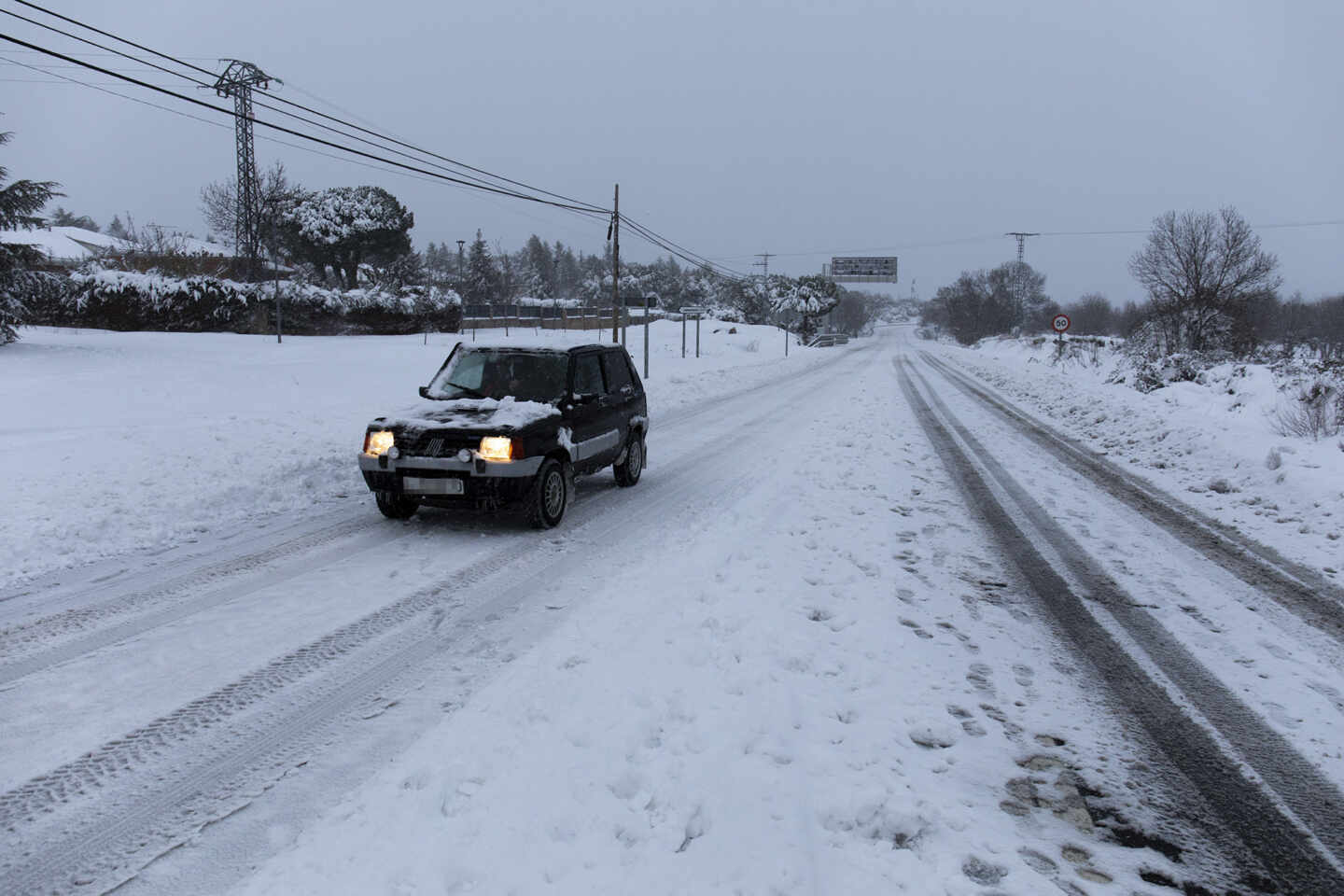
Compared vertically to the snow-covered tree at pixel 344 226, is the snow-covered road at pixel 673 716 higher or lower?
lower

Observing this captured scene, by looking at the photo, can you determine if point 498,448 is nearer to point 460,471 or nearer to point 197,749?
point 460,471

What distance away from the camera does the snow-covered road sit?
2701 millimetres

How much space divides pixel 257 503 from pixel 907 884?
7.65m

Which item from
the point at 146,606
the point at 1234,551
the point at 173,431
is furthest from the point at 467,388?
the point at 1234,551

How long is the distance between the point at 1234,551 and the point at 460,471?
7.04 metres

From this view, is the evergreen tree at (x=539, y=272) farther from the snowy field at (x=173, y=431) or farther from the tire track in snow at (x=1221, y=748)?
the tire track in snow at (x=1221, y=748)

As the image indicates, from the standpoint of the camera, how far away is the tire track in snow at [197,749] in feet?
8.89

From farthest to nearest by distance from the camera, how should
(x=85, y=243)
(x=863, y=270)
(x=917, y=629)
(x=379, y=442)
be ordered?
(x=863, y=270) → (x=85, y=243) → (x=379, y=442) → (x=917, y=629)

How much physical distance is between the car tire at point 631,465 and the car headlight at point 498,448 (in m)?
2.57

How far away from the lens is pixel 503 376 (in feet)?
26.7

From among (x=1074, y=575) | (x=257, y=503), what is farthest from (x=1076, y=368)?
(x=257, y=503)

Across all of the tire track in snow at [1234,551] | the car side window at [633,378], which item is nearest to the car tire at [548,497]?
the car side window at [633,378]

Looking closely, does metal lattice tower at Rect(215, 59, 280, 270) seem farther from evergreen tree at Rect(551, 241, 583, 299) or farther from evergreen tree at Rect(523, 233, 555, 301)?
evergreen tree at Rect(551, 241, 583, 299)

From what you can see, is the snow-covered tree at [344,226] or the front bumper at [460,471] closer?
the front bumper at [460,471]
